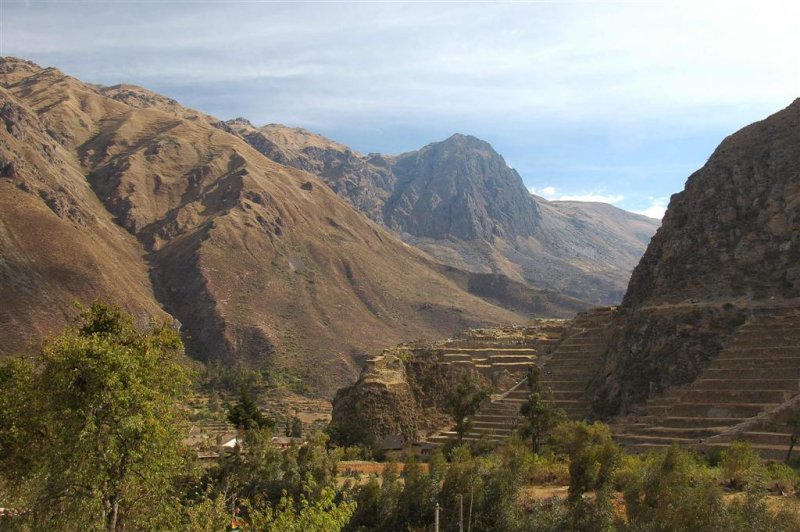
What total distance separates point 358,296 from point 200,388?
5656cm

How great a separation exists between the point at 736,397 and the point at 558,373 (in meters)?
19.3

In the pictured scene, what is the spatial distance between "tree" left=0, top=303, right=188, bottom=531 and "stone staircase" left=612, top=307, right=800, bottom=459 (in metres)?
29.5

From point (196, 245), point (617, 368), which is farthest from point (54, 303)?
point (617, 368)

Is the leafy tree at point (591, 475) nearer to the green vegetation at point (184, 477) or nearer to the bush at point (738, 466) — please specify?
the green vegetation at point (184, 477)

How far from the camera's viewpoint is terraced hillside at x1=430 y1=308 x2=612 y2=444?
189 ft

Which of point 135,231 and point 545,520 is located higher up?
point 135,231

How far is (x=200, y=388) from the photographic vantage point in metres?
122

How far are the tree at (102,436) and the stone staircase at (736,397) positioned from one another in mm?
29452

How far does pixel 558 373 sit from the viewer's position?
6388 centimetres

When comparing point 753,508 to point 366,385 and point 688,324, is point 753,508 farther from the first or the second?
point 366,385

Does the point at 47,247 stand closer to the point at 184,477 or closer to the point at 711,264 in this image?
the point at 711,264

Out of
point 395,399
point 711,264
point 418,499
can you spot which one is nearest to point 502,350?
point 395,399

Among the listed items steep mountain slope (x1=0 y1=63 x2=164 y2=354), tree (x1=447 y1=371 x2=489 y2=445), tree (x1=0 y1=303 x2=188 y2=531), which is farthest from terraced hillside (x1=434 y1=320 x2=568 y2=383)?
steep mountain slope (x1=0 y1=63 x2=164 y2=354)

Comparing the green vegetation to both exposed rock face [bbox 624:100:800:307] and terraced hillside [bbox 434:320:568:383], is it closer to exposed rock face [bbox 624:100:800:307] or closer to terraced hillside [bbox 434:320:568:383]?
exposed rock face [bbox 624:100:800:307]
